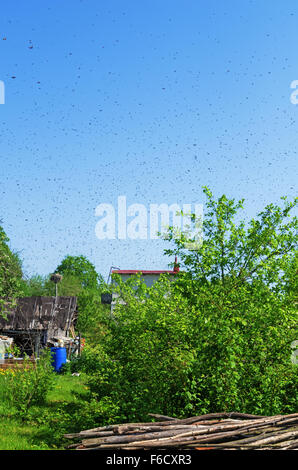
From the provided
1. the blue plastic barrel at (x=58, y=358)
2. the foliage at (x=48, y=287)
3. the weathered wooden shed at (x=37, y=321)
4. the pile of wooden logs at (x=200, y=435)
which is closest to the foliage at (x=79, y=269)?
the foliage at (x=48, y=287)

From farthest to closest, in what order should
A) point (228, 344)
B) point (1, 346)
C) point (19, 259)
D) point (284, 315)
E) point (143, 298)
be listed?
point (19, 259), point (1, 346), point (143, 298), point (284, 315), point (228, 344)

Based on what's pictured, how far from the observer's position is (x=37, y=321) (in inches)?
1126

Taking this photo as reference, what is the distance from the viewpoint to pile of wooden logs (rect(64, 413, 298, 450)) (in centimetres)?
502

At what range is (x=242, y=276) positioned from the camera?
10.7 m

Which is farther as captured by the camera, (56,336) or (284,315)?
(56,336)

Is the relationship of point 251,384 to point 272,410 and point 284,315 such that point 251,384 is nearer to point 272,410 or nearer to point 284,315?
point 272,410

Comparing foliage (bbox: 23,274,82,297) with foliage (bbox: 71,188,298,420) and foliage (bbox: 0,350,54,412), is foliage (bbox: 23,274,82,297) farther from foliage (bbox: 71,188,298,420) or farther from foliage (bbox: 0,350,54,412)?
foliage (bbox: 71,188,298,420)

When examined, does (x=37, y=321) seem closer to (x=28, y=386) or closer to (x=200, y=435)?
(x=28, y=386)

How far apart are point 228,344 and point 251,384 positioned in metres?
0.96

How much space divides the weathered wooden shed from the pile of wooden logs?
22.6 meters

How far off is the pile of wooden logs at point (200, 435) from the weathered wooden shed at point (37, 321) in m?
22.6

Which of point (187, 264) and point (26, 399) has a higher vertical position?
point (187, 264)

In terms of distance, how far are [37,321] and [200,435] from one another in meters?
24.8
